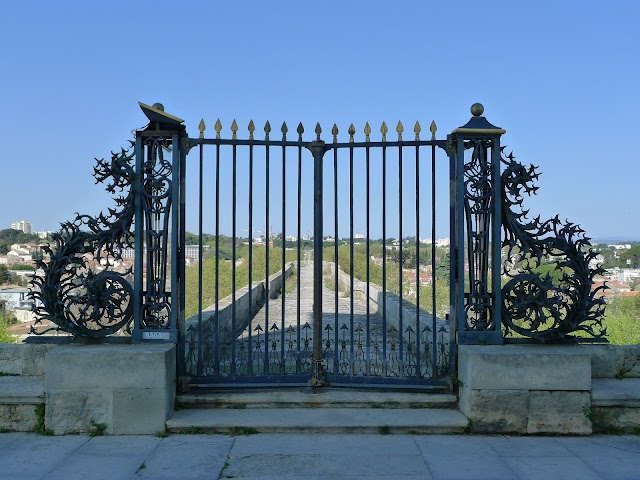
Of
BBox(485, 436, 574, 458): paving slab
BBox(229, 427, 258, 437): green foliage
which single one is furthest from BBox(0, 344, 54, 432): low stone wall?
BBox(485, 436, 574, 458): paving slab

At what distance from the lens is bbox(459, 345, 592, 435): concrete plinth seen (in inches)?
204

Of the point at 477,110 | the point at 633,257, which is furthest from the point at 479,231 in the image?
the point at 633,257

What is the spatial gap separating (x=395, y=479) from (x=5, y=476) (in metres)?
2.76

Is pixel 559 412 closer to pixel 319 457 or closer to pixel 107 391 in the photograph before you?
pixel 319 457

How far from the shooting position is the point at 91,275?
5.55 meters

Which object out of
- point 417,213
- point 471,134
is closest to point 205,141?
point 417,213

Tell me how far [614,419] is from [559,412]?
0.53m

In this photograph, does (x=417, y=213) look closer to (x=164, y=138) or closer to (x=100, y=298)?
(x=164, y=138)

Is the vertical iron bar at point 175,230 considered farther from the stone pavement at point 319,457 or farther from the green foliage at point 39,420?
the green foliage at point 39,420

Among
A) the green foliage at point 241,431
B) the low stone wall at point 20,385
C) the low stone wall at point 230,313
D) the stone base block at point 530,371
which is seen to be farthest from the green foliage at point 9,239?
the stone base block at point 530,371

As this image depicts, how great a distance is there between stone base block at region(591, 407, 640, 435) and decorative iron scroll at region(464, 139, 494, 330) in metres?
1.19

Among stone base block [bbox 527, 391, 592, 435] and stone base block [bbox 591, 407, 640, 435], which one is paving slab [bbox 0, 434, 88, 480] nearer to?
stone base block [bbox 527, 391, 592, 435]

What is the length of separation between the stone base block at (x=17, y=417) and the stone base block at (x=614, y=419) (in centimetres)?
503

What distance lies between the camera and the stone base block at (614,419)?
5234mm
